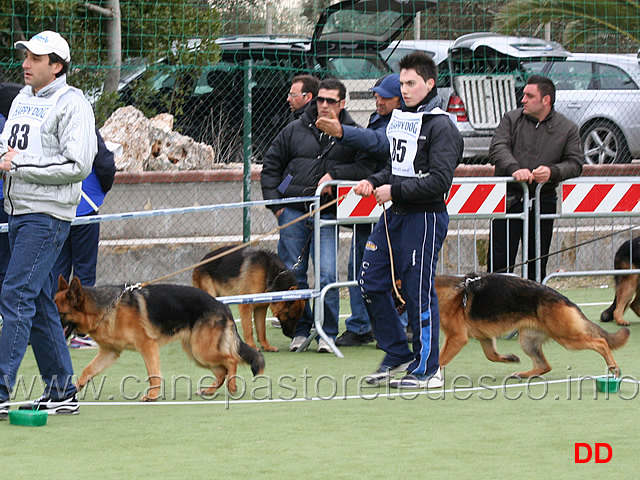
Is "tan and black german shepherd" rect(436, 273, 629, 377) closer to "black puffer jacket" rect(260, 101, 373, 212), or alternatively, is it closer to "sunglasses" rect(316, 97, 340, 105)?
"black puffer jacket" rect(260, 101, 373, 212)

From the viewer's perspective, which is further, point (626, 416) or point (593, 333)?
point (593, 333)

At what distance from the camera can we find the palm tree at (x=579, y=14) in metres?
13.9

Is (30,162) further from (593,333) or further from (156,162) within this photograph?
(156,162)

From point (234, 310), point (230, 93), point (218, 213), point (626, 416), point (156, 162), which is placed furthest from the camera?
point (230, 93)

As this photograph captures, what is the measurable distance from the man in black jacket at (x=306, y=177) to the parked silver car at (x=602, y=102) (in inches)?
256

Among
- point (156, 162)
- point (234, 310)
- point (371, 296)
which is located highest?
point (156, 162)

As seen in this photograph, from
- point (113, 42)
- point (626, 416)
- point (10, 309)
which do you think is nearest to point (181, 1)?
point (113, 42)

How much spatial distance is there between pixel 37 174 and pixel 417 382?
2.56 metres

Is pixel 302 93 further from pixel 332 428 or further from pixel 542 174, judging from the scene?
pixel 332 428

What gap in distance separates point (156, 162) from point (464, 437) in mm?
7137

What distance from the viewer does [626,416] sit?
5.59m

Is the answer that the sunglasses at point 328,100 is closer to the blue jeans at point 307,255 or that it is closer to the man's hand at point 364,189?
the blue jeans at point 307,255

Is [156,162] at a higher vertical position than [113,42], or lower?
lower

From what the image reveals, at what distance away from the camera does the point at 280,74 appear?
12828mm
